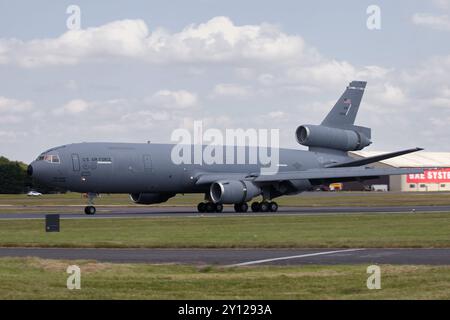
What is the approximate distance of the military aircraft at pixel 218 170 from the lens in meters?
53.0

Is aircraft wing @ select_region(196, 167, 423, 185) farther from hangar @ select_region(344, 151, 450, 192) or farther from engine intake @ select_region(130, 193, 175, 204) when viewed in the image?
→ hangar @ select_region(344, 151, 450, 192)

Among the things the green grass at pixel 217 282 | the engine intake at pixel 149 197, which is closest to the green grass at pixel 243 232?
the green grass at pixel 217 282

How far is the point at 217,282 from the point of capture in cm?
1870

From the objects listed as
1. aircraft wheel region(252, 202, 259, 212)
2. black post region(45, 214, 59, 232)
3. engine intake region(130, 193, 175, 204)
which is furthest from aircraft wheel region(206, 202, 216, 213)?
black post region(45, 214, 59, 232)

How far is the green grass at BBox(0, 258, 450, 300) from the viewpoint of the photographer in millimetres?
16578

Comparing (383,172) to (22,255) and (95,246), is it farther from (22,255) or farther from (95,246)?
(22,255)

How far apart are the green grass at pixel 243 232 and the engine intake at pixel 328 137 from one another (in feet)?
54.0

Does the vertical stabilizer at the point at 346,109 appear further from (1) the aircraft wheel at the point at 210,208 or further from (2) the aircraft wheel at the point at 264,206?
(1) the aircraft wheel at the point at 210,208

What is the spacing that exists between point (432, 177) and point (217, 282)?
126 m

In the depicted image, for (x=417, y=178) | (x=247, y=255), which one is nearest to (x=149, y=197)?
(x=247, y=255)

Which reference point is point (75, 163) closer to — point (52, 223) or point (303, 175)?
point (303, 175)

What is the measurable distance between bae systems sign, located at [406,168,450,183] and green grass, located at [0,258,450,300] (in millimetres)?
119988
